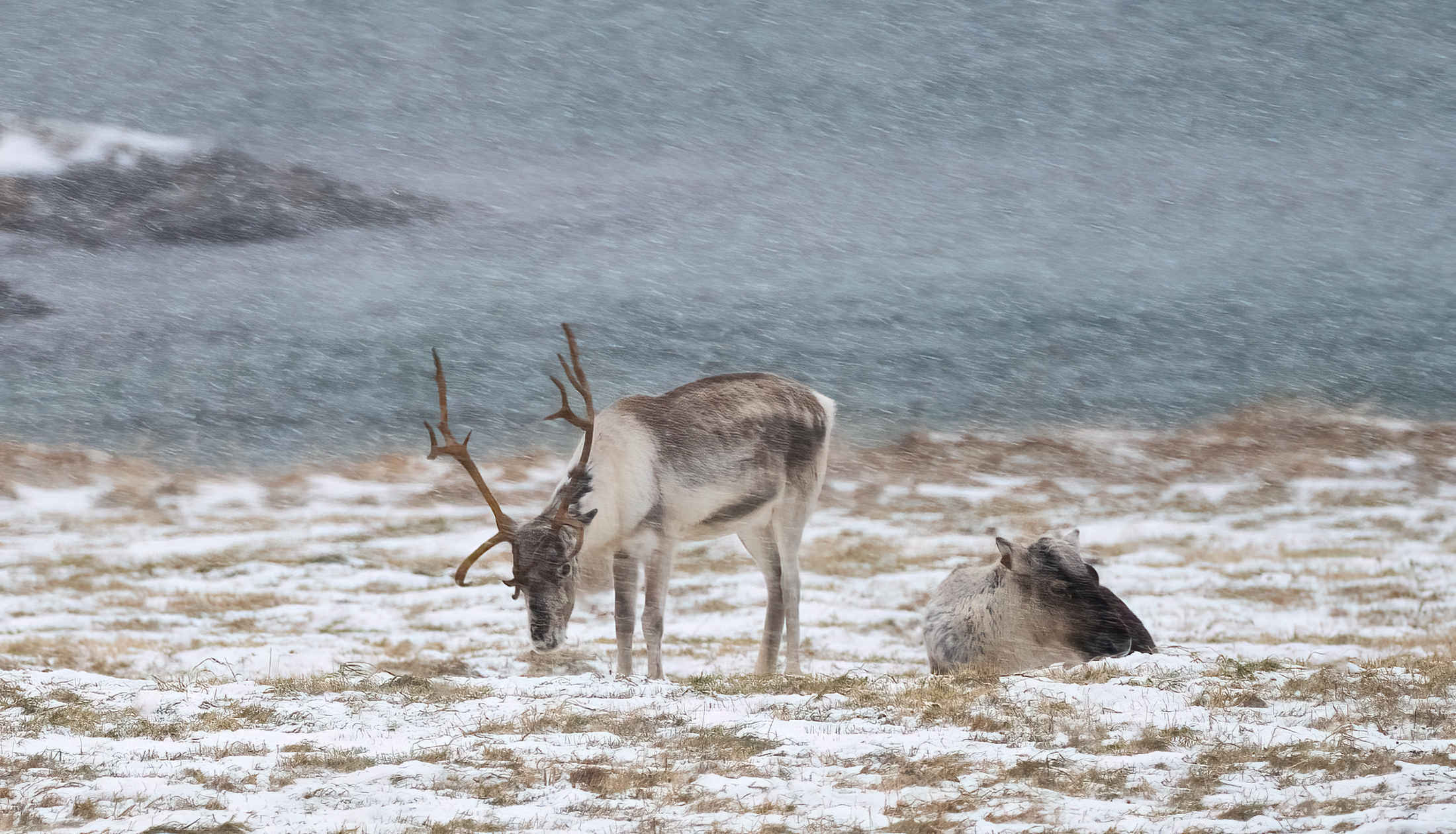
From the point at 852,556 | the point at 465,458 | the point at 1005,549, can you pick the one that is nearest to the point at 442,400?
the point at 465,458

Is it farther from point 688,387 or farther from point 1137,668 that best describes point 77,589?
point 1137,668

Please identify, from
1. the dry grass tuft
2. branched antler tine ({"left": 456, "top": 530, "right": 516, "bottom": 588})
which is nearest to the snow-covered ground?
the dry grass tuft

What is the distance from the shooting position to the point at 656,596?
11.2 metres

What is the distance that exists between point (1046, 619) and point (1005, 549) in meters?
0.68

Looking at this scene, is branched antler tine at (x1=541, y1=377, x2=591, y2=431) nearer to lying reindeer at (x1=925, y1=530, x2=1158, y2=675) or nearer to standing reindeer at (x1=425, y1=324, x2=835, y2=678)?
standing reindeer at (x1=425, y1=324, x2=835, y2=678)

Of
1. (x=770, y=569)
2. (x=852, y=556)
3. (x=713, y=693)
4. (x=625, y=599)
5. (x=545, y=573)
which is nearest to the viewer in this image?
(x=713, y=693)

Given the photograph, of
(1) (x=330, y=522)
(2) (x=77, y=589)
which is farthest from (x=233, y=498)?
(2) (x=77, y=589)

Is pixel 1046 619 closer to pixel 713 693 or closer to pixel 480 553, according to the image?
pixel 713 693

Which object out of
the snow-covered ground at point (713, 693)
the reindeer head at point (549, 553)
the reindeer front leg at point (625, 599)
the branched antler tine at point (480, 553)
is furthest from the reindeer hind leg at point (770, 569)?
the branched antler tine at point (480, 553)

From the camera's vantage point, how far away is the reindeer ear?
10.0 m

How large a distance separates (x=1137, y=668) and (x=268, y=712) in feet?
20.3

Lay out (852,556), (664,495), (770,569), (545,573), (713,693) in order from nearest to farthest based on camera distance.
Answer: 1. (713,693)
2. (545,573)
3. (664,495)
4. (770,569)
5. (852,556)

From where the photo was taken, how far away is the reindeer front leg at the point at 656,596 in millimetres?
11062

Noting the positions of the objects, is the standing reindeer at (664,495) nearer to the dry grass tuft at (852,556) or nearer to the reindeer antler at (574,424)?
the reindeer antler at (574,424)
